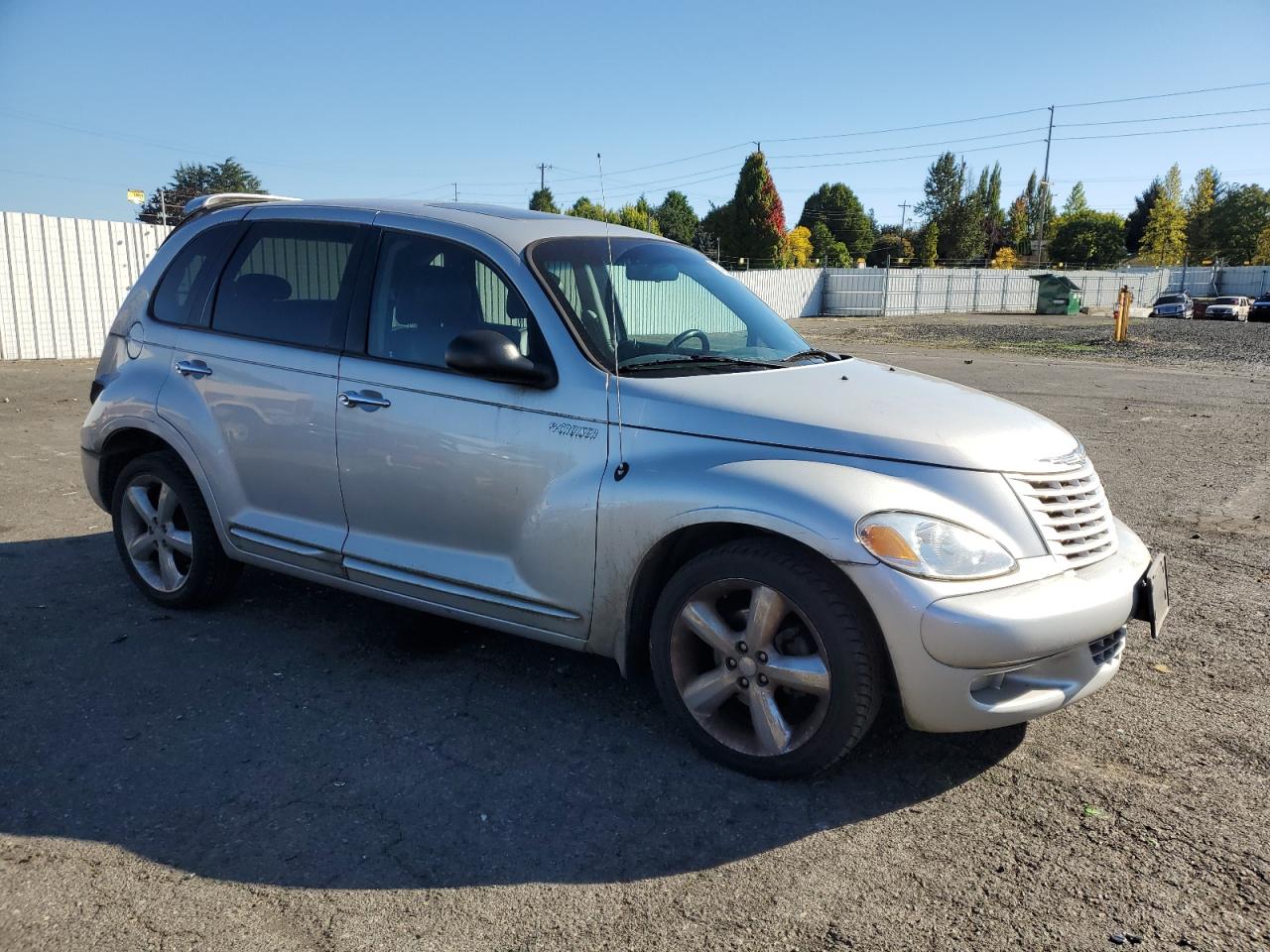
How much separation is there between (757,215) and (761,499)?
233 ft

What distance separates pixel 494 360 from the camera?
3.54m

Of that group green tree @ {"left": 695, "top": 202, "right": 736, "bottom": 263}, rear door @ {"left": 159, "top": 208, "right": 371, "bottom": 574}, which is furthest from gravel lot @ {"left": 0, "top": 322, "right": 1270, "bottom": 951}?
green tree @ {"left": 695, "top": 202, "right": 736, "bottom": 263}

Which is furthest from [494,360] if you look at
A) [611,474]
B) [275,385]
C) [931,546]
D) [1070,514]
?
[1070,514]

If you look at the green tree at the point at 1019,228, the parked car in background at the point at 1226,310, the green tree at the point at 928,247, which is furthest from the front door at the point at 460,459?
the green tree at the point at 1019,228

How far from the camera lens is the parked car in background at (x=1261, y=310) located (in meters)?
44.7

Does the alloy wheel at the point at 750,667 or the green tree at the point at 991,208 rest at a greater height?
the green tree at the point at 991,208

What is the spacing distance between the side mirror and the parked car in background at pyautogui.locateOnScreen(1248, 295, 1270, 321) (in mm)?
50966

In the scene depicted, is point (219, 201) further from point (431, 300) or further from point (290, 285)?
point (431, 300)

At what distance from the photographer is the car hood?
3.19 metres

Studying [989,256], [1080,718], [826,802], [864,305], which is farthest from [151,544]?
[989,256]

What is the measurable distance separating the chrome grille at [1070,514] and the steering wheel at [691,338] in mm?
1399

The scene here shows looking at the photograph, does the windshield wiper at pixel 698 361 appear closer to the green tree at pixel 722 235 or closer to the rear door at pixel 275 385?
the rear door at pixel 275 385

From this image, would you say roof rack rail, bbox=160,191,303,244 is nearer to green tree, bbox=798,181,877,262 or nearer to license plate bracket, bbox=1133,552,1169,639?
license plate bracket, bbox=1133,552,1169,639

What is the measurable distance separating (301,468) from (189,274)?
134cm
